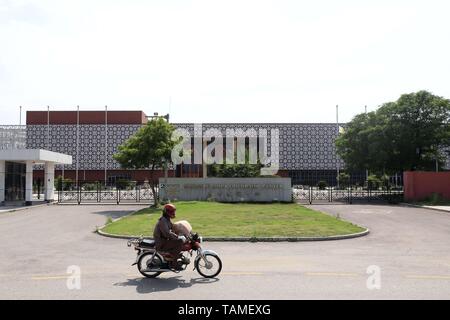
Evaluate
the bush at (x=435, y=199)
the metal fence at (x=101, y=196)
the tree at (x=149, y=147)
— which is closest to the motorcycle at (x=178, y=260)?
the tree at (x=149, y=147)

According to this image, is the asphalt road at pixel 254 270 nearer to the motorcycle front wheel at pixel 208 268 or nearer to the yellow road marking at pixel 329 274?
the yellow road marking at pixel 329 274

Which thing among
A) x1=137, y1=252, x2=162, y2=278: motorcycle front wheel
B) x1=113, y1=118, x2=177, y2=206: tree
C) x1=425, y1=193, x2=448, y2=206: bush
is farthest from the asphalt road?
x1=425, y1=193, x2=448, y2=206: bush

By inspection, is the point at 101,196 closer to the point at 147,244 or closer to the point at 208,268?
the point at 147,244

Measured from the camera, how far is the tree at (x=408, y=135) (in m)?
40.8

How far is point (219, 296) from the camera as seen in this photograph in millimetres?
8008

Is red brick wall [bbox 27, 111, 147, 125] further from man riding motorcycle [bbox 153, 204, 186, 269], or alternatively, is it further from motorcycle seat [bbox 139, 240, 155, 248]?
man riding motorcycle [bbox 153, 204, 186, 269]

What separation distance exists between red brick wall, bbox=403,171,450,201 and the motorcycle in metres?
32.6

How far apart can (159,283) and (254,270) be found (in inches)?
93.1

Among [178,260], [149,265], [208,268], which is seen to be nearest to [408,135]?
[208,268]

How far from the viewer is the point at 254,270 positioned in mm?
10469

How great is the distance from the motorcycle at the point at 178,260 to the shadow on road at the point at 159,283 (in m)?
0.19

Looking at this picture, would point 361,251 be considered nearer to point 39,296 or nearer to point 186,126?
point 39,296
